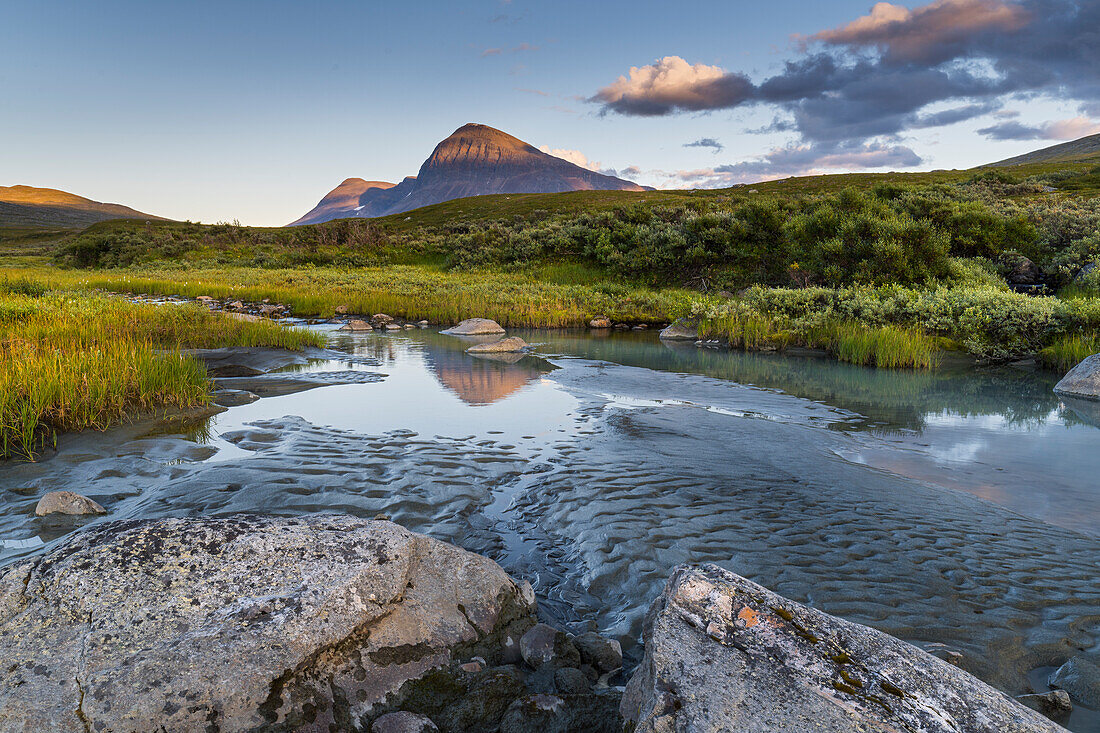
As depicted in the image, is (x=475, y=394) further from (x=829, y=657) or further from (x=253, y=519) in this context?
(x=829, y=657)

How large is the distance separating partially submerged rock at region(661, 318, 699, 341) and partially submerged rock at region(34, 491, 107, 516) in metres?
17.6

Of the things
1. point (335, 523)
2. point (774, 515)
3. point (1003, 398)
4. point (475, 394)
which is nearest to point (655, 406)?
point (475, 394)

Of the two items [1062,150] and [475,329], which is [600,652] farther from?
[1062,150]

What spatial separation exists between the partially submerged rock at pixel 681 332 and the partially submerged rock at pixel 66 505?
17.6 m

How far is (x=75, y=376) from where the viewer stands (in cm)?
794

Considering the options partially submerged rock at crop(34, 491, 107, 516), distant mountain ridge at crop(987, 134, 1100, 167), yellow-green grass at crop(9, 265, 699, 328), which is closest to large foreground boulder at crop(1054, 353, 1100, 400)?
yellow-green grass at crop(9, 265, 699, 328)

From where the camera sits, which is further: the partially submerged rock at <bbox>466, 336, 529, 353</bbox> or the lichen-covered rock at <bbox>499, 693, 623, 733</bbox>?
the partially submerged rock at <bbox>466, 336, 529, 353</bbox>

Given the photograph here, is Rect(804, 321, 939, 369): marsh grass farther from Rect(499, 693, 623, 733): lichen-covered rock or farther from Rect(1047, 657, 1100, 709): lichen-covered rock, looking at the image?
Rect(499, 693, 623, 733): lichen-covered rock

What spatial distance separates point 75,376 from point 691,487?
25.8 feet

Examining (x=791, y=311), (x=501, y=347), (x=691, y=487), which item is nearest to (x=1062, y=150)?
Result: (x=791, y=311)

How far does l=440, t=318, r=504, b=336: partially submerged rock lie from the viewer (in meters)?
22.2

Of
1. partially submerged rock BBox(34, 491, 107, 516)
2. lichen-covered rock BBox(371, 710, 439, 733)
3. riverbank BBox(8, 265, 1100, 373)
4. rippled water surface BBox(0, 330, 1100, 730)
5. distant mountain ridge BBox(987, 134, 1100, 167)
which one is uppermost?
distant mountain ridge BBox(987, 134, 1100, 167)

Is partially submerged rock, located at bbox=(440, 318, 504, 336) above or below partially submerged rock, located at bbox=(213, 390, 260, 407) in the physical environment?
above

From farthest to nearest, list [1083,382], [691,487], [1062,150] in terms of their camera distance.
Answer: [1062,150] < [1083,382] < [691,487]
